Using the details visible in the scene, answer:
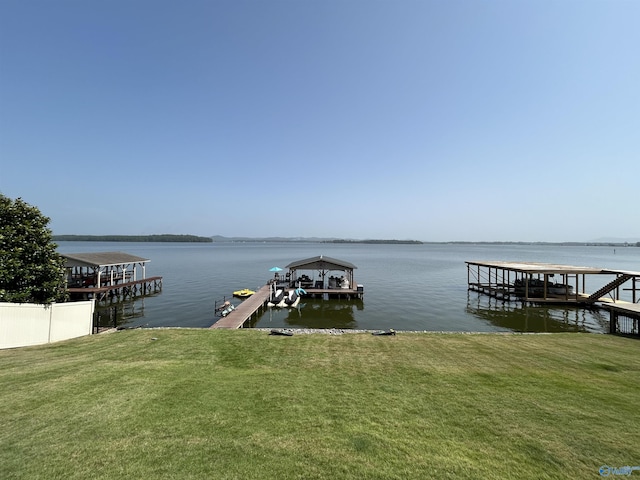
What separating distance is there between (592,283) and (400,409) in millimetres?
50283

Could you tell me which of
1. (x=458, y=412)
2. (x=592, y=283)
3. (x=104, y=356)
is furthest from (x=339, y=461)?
(x=592, y=283)

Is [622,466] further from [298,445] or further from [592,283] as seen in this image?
[592,283]

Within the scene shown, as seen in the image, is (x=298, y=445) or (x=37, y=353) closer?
(x=298, y=445)

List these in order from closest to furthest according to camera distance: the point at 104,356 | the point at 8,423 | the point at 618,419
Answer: the point at 8,423, the point at 618,419, the point at 104,356

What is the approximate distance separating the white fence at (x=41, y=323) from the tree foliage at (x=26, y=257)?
77cm

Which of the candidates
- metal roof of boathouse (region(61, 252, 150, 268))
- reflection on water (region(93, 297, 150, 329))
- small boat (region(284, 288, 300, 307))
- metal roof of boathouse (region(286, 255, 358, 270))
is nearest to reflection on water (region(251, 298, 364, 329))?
small boat (region(284, 288, 300, 307))

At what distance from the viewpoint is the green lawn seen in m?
4.45

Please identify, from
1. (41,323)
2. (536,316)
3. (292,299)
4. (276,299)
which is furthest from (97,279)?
(536,316)

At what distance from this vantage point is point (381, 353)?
1056 centimetres

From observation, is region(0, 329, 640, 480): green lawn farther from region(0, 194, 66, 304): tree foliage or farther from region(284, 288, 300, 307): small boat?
region(284, 288, 300, 307): small boat

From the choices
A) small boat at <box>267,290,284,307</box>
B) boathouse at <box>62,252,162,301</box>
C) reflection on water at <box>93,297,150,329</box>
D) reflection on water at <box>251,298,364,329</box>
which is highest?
boathouse at <box>62,252,162,301</box>

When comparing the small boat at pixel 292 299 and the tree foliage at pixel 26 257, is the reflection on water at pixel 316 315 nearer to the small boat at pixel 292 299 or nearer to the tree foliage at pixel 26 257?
the small boat at pixel 292 299

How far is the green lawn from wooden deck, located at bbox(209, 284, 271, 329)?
8010 mm

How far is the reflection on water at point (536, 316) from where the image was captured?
21.4 meters
